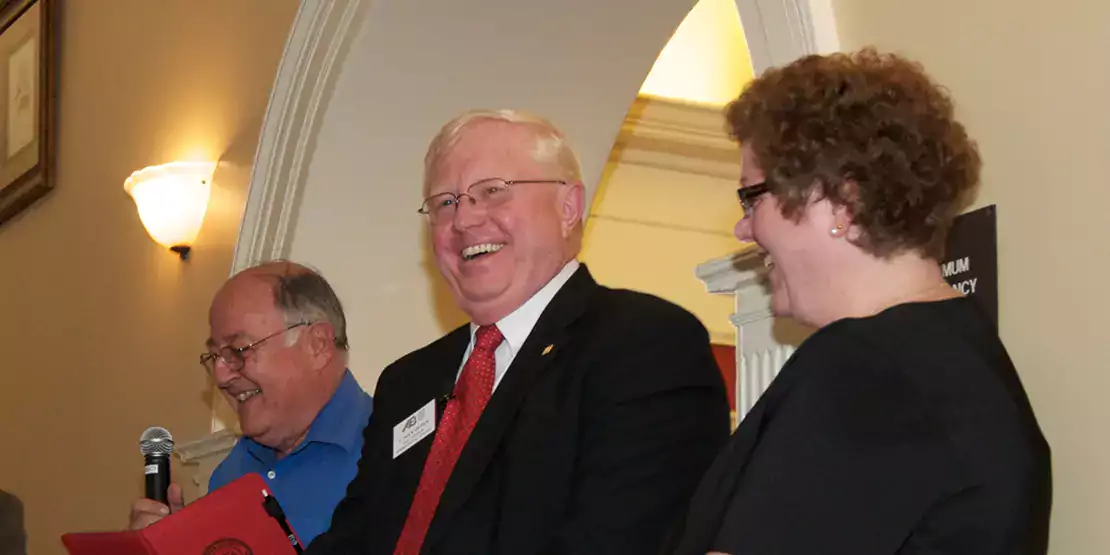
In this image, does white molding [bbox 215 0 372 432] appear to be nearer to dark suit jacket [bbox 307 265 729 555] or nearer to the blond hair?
the blond hair

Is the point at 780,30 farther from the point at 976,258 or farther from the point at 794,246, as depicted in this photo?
the point at 794,246

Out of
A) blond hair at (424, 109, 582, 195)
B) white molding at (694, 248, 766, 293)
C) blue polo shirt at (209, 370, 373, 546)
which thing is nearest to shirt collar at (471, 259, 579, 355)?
blond hair at (424, 109, 582, 195)

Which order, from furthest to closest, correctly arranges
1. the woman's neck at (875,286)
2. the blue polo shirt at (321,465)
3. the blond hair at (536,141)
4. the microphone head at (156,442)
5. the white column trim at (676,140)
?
the white column trim at (676,140) → the blue polo shirt at (321,465) → the microphone head at (156,442) → the blond hair at (536,141) → the woman's neck at (875,286)

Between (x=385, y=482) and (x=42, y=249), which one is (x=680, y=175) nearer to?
(x=42, y=249)

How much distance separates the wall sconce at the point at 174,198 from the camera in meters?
4.88

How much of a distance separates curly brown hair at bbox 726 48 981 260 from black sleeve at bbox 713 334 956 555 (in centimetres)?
Result: 22

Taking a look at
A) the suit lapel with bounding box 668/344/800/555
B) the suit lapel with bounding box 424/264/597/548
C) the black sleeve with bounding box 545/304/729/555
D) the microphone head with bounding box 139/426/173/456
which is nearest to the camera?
the suit lapel with bounding box 668/344/800/555

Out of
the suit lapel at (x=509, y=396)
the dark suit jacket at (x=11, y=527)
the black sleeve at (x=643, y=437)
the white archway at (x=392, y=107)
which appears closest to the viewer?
the black sleeve at (x=643, y=437)

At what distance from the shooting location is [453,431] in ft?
7.74

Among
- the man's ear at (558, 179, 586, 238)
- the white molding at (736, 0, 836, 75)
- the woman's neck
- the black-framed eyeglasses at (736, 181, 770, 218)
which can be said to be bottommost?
the woman's neck

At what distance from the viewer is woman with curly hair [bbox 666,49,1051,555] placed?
1517mm

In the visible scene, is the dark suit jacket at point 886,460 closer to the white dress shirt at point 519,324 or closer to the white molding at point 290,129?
the white dress shirt at point 519,324

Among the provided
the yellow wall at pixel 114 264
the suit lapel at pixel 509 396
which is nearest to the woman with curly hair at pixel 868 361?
the suit lapel at pixel 509 396

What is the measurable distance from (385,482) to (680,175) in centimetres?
476
